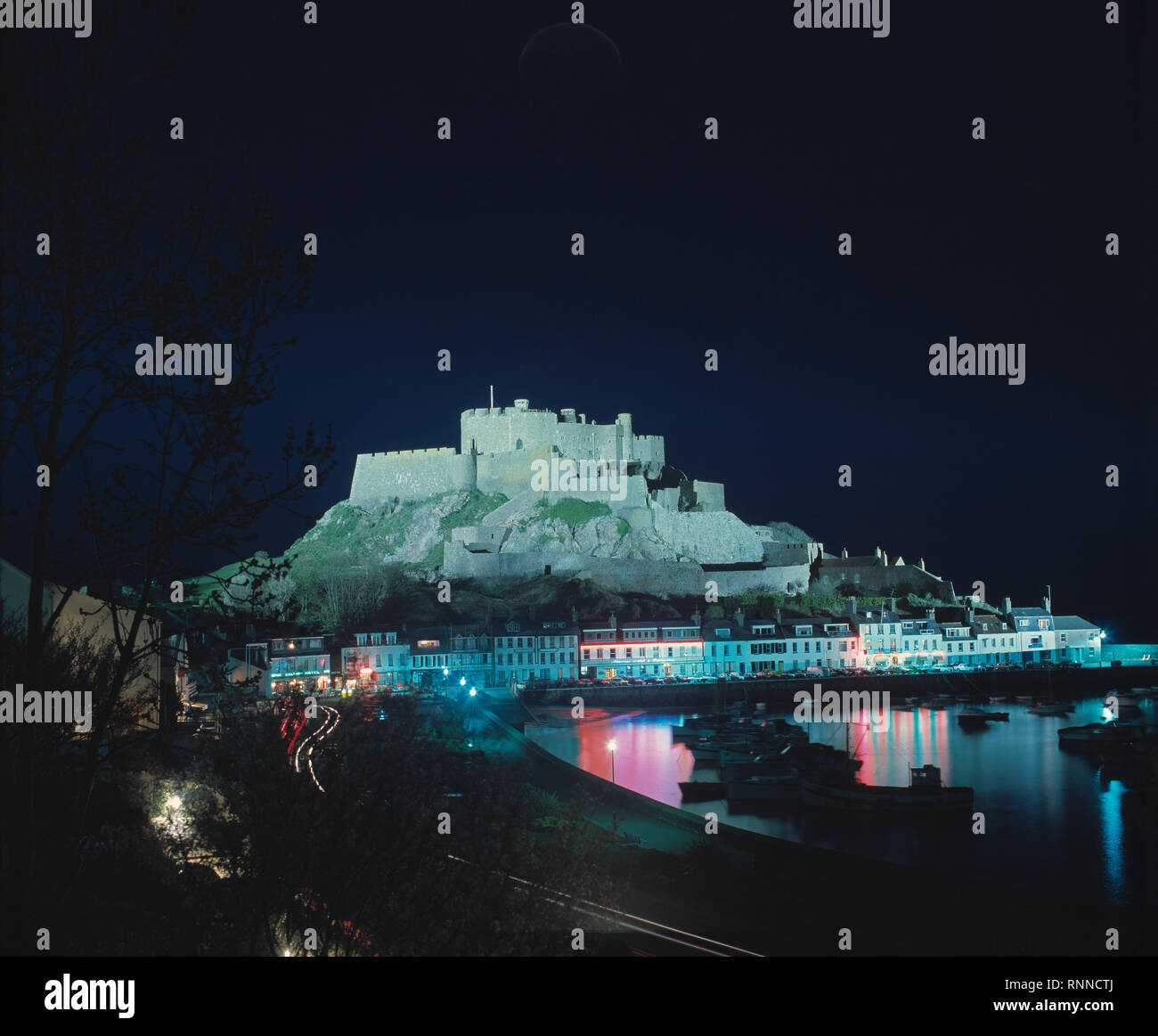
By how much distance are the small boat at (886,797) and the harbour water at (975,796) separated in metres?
0.34

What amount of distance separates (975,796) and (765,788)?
19.2 feet

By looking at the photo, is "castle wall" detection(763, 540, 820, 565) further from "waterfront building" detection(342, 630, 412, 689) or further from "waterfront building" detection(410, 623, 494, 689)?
"waterfront building" detection(342, 630, 412, 689)

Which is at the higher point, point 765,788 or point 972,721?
point 972,721

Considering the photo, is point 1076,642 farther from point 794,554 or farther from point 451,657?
point 451,657

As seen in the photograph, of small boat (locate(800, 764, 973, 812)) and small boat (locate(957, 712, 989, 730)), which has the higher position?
small boat (locate(957, 712, 989, 730))

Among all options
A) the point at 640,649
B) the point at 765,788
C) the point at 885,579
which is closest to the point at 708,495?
the point at 885,579

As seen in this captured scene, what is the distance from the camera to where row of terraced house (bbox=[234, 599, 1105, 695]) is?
43.7 meters

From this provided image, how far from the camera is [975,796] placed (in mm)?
27609

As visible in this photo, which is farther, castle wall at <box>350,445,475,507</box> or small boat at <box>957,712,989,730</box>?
castle wall at <box>350,445,475,507</box>

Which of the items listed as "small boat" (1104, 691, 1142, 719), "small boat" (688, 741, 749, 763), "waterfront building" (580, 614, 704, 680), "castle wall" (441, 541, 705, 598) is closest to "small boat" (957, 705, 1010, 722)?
"small boat" (1104, 691, 1142, 719)

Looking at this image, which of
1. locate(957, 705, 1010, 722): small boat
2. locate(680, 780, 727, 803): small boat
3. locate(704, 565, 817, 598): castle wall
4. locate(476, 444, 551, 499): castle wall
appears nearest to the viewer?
locate(680, 780, 727, 803): small boat

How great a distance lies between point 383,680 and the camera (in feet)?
145

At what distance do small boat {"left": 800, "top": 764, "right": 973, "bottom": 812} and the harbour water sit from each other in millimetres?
343
